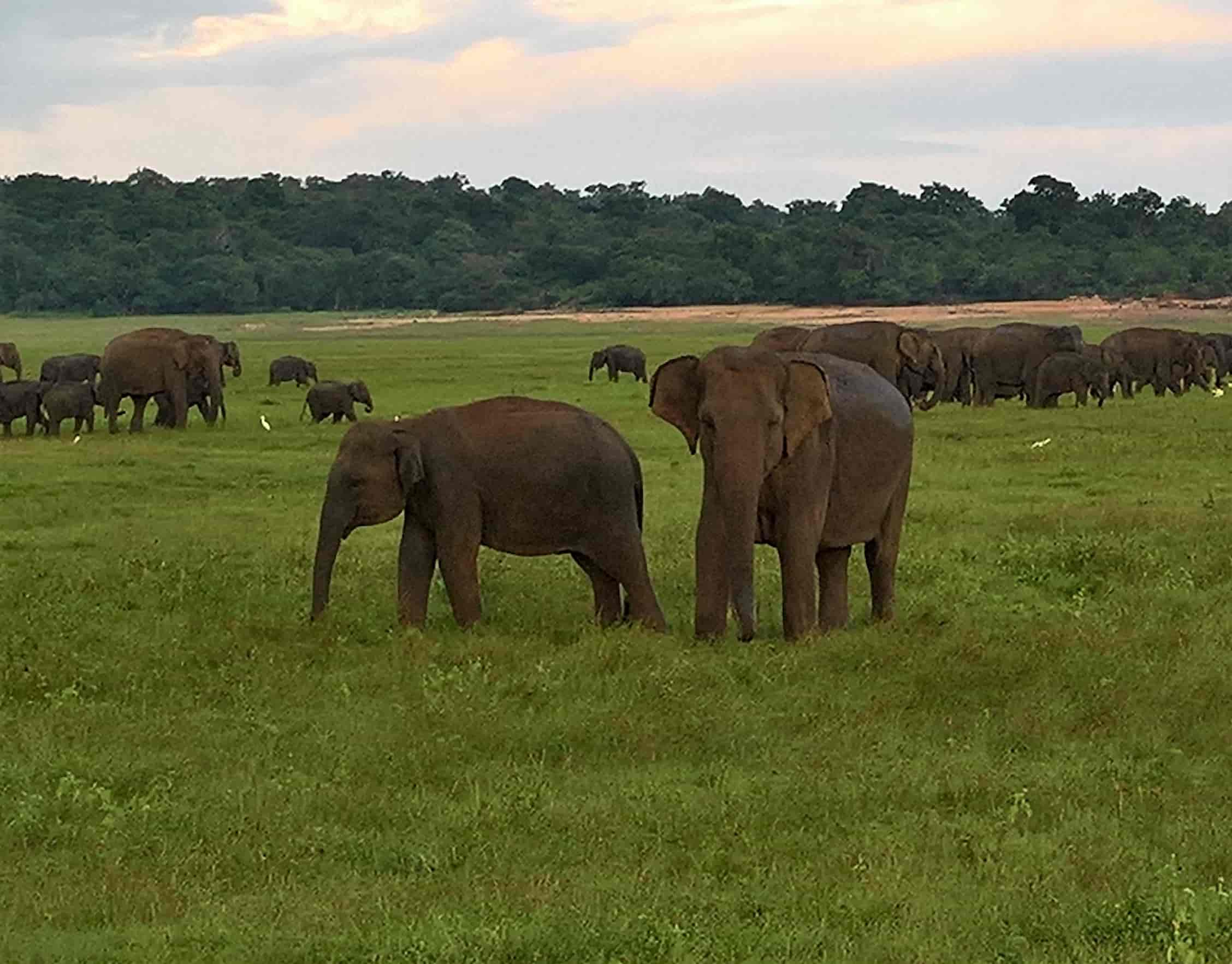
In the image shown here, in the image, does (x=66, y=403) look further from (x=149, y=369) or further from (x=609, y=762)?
(x=609, y=762)

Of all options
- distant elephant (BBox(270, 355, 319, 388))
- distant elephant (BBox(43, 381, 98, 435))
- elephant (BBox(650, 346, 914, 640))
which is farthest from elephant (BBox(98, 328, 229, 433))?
elephant (BBox(650, 346, 914, 640))

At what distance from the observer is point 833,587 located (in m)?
13.7

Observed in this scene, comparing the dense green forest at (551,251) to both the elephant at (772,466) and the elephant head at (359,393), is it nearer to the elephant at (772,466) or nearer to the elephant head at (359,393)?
the elephant head at (359,393)

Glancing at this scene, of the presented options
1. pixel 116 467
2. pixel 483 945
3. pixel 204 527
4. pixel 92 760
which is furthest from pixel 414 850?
pixel 116 467

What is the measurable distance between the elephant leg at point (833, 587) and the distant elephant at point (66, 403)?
19.3 meters

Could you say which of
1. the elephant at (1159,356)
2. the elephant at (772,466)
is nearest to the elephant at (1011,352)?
the elephant at (1159,356)

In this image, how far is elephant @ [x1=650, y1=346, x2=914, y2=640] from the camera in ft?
39.7

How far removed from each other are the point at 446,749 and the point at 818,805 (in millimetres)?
1960

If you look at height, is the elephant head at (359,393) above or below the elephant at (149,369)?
below

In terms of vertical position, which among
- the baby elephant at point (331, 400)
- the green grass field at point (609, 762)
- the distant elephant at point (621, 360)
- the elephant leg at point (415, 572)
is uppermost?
the elephant leg at point (415, 572)

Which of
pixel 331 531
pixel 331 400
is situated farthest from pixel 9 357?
pixel 331 531

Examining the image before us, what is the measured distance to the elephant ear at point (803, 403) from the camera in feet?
40.6

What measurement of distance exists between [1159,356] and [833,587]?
104 ft

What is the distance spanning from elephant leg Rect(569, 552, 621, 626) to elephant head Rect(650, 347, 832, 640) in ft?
3.36
